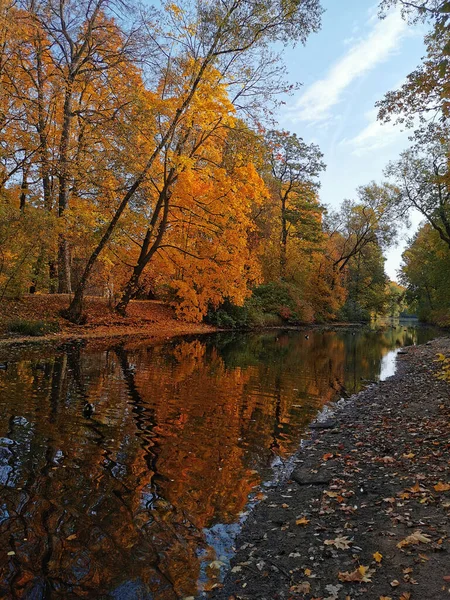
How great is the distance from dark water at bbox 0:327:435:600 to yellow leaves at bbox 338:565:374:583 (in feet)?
3.76

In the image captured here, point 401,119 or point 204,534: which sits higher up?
point 401,119

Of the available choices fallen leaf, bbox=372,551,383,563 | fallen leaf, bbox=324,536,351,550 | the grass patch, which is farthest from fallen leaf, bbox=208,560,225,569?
the grass patch

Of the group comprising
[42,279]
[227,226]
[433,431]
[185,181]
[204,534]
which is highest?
[185,181]

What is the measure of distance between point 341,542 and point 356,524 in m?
0.46

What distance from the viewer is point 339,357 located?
21.9 metres

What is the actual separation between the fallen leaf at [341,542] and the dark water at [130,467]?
1.02 m

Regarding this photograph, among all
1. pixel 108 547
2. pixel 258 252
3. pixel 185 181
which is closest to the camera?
pixel 108 547

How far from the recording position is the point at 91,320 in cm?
2266

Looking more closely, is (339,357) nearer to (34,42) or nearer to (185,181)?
(185,181)

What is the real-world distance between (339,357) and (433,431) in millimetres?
14639

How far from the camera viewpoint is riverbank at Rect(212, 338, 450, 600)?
11.8ft

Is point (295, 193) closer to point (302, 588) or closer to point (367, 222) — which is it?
point (367, 222)

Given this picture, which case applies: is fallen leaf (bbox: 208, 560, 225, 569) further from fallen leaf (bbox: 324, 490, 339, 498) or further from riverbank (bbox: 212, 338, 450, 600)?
fallen leaf (bbox: 324, 490, 339, 498)

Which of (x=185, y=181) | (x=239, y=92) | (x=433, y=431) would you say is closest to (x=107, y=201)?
(x=185, y=181)
